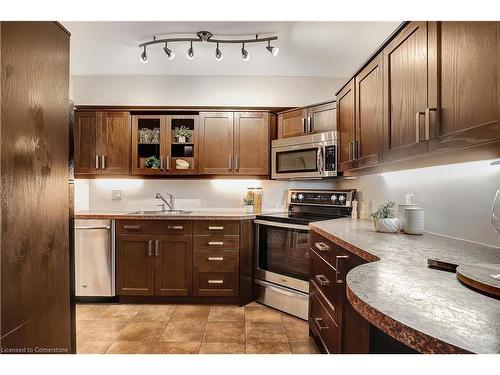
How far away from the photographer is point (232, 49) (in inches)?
105

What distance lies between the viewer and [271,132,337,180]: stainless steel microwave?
256 cm

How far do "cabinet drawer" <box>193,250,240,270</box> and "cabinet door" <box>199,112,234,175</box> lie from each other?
0.91m

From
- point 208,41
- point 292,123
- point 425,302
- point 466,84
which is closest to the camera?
point 425,302

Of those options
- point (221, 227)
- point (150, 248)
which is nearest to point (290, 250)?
point (221, 227)

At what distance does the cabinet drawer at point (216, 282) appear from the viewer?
2801mm

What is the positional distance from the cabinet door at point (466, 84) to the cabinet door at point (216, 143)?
7.34ft

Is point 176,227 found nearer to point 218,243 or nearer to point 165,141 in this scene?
point 218,243

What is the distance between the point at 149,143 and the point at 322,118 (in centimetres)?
203

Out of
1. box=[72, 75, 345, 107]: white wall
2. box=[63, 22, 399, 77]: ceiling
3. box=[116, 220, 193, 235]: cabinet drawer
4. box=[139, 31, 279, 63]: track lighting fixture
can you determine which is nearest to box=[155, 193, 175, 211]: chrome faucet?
box=[116, 220, 193, 235]: cabinet drawer

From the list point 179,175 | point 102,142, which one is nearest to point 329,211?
point 179,175

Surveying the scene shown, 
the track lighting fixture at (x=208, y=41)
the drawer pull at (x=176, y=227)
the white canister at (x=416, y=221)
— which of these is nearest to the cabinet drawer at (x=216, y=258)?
the drawer pull at (x=176, y=227)

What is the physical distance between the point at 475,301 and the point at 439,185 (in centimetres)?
116

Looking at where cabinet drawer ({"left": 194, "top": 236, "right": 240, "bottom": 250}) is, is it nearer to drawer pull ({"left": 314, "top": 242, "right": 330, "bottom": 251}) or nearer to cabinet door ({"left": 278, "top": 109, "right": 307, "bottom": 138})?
drawer pull ({"left": 314, "top": 242, "right": 330, "bottom": 251})

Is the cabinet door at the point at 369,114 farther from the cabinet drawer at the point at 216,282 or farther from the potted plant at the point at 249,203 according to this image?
the cabinet drawer at the point at 216,282
